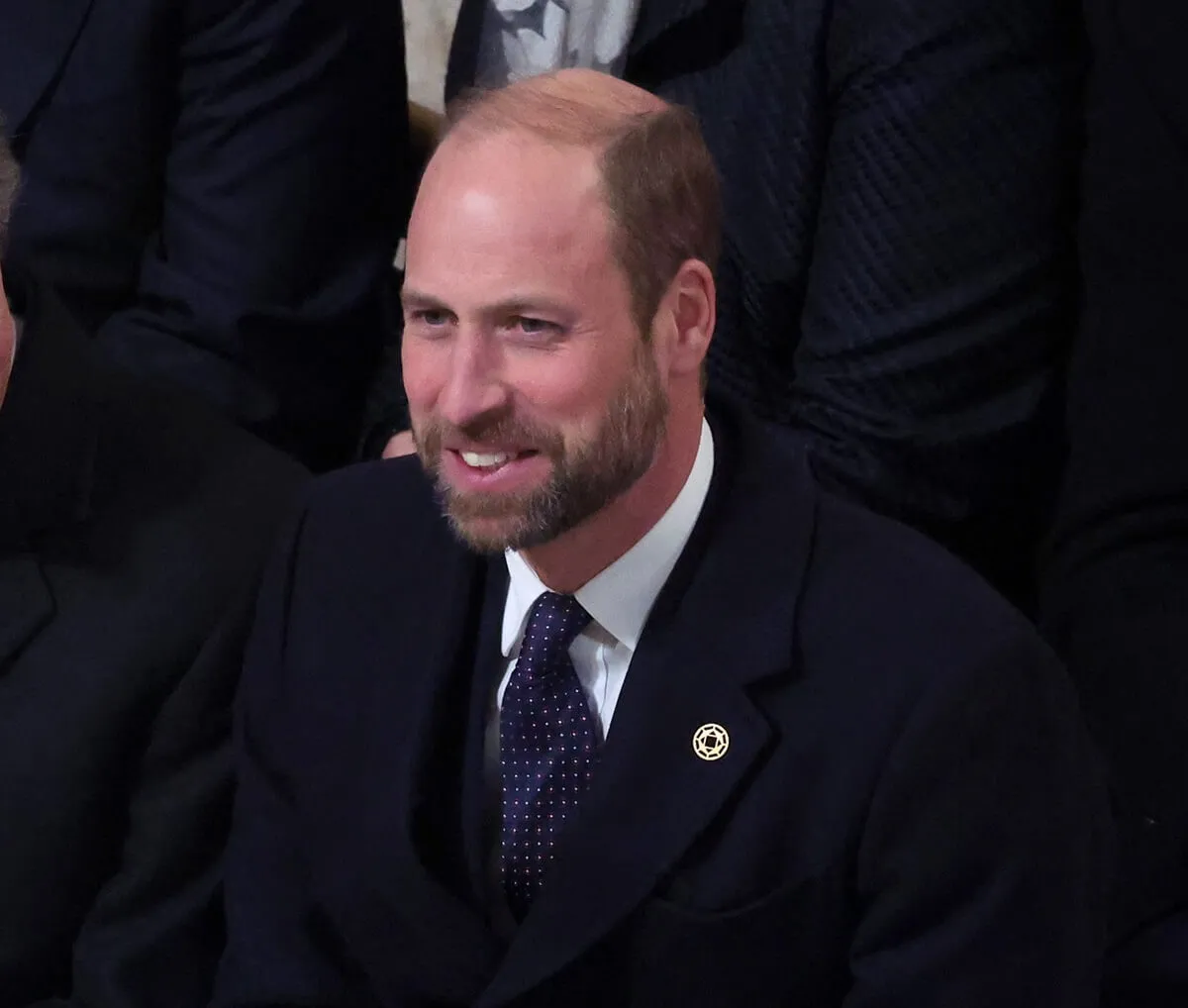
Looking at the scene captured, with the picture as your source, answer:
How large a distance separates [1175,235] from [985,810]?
0.54 meters

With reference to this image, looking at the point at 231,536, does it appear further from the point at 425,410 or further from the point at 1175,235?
the point at 1175,235

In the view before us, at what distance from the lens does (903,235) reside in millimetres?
1123

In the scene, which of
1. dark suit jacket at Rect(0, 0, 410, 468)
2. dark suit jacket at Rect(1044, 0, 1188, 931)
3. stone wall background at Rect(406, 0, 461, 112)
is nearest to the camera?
dark suit jacket at Rect(1044, 0, 1188, 931)

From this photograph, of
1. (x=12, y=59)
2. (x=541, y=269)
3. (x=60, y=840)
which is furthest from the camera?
(x=12, y=59)

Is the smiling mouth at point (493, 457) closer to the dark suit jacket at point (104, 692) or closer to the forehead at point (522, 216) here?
the forehead at point (522, 216)

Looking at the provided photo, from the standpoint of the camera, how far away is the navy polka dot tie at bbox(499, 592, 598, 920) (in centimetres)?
86

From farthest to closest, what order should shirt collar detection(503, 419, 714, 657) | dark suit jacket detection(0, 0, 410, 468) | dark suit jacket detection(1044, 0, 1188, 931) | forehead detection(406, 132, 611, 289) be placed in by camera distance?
dark suit jacket detection(0, 0, 410, 468)
dark suit jacket detection(1044, 0, 1188, 931)
shirt collar detection(503, 419, 714, 657)
forehead detection(406, 132, 611, 289)

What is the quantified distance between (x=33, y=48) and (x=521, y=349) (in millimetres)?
804

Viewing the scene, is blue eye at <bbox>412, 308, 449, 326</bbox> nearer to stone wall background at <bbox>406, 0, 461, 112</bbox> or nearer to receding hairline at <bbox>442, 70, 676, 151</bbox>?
receding hairline at <bbox>442, 70, 676, 151</bbox>

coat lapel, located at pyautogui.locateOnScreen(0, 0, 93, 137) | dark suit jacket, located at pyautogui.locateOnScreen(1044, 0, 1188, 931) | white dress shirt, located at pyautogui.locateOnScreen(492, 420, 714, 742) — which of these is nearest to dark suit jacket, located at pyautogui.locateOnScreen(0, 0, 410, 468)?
coat lapel, located at pyautogui.locateOnScreen(0, 0, 93, 137)

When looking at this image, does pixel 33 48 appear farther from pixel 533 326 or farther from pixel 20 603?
pixel 533 326

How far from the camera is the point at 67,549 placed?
97 cm

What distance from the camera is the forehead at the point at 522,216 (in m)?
0.74

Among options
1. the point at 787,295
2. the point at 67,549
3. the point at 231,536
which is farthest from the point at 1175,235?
the point at 67,549
